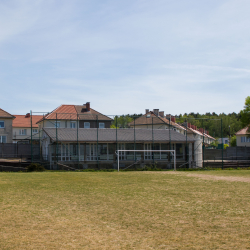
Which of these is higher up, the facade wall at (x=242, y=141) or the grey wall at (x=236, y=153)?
the facade wall at (x=242, y=141)

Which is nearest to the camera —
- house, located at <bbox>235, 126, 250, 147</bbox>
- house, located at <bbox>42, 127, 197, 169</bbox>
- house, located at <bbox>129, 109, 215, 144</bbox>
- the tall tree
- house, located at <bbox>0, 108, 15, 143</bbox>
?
house, located at <bbox>42, 127, 197, 169</bbox>

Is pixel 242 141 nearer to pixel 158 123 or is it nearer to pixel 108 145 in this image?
pixel 158 123

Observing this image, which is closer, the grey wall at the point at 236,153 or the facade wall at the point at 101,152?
the facade wall at the point at 101,152

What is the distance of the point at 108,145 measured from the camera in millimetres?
36625

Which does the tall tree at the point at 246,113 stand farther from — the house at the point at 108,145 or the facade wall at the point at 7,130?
the facade wall at the point at 7,130

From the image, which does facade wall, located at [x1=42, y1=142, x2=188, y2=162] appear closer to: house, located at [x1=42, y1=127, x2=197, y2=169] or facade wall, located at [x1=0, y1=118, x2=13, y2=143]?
house, located at [x1=42, y1=127, x2=197, y2=169]

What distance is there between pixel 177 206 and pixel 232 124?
128 m

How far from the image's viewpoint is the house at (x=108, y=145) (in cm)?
3306

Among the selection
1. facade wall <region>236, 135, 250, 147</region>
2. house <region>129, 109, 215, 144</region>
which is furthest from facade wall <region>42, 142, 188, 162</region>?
facade wall <region>236, 135, 250, 147</region>

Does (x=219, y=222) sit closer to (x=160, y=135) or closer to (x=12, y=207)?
(x=12, y=207)

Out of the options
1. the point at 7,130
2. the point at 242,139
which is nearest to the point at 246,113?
the point at 242,139

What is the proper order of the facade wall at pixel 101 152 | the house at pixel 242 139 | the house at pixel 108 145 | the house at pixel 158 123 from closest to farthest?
the house at pixel 108 145 → the facade wall at pixel 101 152 → the house at pixel 158 123 → the house at pixel 242 139

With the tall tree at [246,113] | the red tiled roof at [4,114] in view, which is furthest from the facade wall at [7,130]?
the tall tree at [246,113]

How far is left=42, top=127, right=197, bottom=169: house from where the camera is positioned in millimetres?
33062
